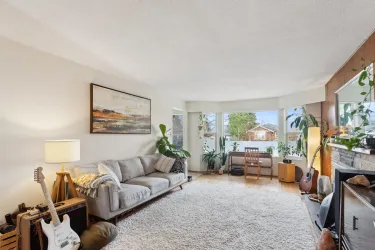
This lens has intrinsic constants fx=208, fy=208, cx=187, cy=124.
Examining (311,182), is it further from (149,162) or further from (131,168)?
(131,168)

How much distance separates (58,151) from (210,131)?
527 centimetres

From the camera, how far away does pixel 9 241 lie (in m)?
2.03

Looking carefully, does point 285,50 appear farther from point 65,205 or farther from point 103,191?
point 65,205

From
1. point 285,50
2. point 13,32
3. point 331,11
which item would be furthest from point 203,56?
point 13,32

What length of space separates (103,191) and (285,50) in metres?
3.01

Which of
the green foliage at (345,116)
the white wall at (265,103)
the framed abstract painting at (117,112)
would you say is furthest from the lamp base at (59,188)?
the white wall at (265,103)

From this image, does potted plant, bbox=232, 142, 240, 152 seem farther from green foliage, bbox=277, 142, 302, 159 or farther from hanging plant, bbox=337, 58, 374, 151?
hanging plant, bbox=337, 58, 374, 151

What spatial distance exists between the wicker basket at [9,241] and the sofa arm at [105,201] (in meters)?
0.79

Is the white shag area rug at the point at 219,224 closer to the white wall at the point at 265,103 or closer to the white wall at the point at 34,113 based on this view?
the white wall at the point at 34,113

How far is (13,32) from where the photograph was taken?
227 centimetres

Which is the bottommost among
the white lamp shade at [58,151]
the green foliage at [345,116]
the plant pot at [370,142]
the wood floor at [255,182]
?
the wood floor at [255,182]

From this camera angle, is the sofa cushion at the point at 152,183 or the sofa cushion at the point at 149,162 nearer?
the sofa cushion at the point at 152,183

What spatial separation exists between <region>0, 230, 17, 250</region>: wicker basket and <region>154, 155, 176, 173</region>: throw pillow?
105 inches

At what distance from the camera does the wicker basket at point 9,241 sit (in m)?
1.98
